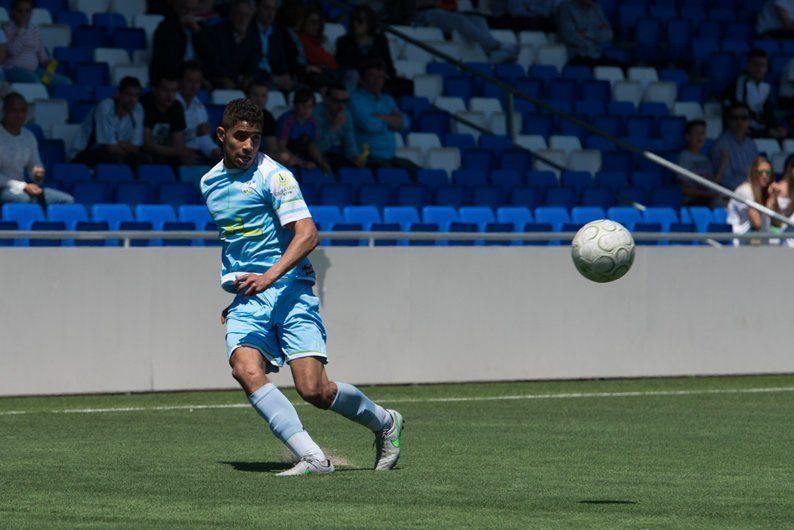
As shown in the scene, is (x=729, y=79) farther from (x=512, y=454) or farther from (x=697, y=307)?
(x=512, y=454)

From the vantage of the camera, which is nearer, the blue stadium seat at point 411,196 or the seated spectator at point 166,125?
the seated spectator at point 166,125

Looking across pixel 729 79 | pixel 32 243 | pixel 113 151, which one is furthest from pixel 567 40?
pixel 32 243

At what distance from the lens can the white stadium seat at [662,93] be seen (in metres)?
21.4

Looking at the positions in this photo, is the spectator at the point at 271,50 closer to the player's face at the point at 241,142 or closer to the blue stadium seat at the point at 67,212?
the blue stadium seat at the point at 67,212

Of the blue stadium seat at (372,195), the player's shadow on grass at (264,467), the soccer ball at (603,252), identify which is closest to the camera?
the player's shadow on grass at (264,467)

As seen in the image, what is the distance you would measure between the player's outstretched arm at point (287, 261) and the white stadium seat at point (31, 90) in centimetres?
859

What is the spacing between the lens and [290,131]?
16.2 m

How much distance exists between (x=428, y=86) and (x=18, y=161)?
6.68 metres

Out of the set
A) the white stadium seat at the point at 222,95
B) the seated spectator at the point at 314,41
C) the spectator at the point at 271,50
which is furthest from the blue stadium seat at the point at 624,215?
the white stadium seat at the point at 222,95

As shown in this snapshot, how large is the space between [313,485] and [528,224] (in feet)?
26.9

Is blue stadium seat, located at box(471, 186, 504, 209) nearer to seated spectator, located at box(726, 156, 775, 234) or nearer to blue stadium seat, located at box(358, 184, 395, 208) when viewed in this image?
blue stadium seat, located at box(358, 184, 395, 208)

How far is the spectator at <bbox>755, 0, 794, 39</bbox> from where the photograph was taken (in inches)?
923

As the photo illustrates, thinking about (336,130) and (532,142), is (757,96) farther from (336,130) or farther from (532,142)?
(336,130)

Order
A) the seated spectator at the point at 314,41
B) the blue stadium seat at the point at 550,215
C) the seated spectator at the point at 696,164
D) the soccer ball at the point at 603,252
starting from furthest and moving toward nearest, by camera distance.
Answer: the seated spectator at the point at 696,164 → the seated spectator at the point at 314,41 → the blue stadium seat at the point at 550,215 → the soccer ball at the point at 603,252
